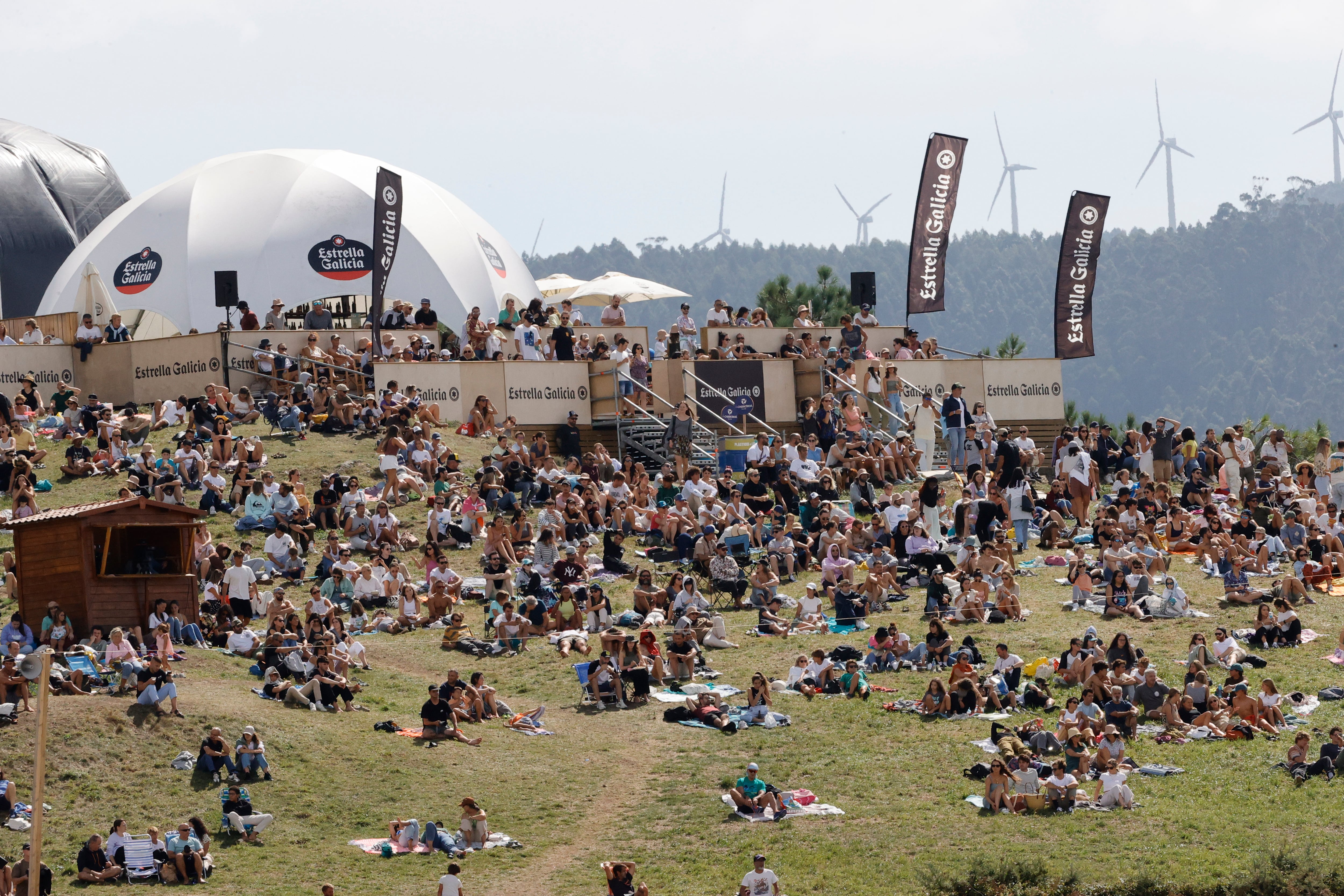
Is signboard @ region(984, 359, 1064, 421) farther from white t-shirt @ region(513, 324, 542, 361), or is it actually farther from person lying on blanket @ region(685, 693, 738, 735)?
person lying on blanket @ region(685, 693, 738, 735)

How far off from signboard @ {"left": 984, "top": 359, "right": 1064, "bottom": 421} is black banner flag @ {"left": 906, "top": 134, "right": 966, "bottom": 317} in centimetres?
219

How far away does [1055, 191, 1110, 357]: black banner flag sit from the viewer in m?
41.0

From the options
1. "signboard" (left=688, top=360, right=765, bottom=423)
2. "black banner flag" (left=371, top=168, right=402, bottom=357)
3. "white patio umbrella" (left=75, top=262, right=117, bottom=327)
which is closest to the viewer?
"black banner flag" (left=371, top=168, right=402, bottom=357)

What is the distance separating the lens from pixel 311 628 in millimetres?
22484

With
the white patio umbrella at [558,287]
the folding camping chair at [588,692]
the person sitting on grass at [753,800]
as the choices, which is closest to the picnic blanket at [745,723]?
the folding camping chair at [588,692]

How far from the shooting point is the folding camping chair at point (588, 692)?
22.2 meters

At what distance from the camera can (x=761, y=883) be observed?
52.9 ft

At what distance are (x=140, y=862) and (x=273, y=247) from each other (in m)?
31.5

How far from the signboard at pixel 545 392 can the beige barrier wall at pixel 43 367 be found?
8.70 meters

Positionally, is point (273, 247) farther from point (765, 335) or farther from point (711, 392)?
point (711, 392)

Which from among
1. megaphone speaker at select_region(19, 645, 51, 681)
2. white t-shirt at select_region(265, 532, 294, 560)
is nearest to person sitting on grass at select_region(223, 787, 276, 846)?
megaphone speaker at select_region(19, 645, 51, 681)

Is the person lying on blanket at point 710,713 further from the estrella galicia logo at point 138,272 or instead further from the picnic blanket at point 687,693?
the estrella galicia logo at point 138,272

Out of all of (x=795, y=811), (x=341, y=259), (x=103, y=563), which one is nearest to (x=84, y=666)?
(x=103, y=563)

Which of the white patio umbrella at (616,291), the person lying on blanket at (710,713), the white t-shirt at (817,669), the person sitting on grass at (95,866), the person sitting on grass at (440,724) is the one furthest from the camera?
the white patio umbrella at (616,291)
